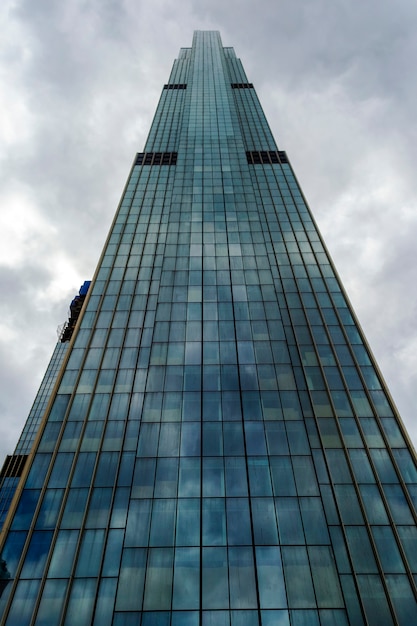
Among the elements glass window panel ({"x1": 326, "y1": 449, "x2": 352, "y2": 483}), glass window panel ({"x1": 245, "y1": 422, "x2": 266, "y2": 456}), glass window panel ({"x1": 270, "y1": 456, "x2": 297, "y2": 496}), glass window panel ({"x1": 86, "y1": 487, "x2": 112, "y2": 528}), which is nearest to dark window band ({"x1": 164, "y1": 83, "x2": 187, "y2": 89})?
glass window panel ({"x1": 245, "y1": 422, "x2": 266, "y2": 456})

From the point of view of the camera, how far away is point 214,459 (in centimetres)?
3453

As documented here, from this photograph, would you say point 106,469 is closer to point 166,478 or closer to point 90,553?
point 166,478

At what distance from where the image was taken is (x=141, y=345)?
48.6m

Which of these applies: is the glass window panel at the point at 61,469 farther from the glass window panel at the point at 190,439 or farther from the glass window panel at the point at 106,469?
the glass window panel at the point at 190,439

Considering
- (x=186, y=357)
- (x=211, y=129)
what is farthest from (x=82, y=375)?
(x=211, y=129)

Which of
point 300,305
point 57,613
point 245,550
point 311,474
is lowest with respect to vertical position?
point 57,613

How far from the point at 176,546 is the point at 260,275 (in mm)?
34277

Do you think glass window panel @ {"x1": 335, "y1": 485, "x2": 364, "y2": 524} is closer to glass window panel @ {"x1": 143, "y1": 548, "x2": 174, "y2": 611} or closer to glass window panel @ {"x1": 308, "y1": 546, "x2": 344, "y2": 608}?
glass window panel @ {"x1": 308, "y1": 546, "x2": 344, "y2": 608}

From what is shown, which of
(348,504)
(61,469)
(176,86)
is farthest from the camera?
(176,86)

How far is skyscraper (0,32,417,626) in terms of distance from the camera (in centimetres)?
2748

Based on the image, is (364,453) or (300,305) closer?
(364,453)

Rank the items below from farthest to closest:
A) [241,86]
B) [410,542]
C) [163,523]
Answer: [241,86] < [410,542] < [163,523]

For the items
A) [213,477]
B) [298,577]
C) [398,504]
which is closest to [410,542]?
[398,504]

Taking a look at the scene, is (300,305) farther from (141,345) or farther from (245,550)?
(245,550)
